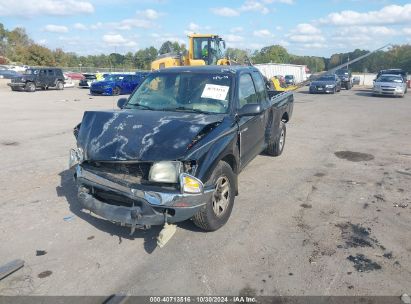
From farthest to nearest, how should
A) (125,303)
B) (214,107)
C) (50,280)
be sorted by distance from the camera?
(214,107), (50,280), (125,303)

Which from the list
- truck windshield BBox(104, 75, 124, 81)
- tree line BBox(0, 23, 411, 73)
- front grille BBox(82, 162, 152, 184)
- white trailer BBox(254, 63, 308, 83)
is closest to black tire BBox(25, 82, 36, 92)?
truck windshield BBox(104, 75, 124, 81)

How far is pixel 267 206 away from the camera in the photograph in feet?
17.1

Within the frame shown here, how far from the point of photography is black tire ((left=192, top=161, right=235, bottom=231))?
4.06 meters

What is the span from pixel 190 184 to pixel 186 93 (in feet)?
6.25

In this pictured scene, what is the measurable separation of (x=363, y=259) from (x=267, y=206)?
164 cm

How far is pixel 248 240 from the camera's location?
4.20 metres

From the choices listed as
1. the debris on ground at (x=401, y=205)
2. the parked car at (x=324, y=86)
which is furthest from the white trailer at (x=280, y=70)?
the debris on ground at (x=401, y=205)

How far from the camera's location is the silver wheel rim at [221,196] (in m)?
4.28

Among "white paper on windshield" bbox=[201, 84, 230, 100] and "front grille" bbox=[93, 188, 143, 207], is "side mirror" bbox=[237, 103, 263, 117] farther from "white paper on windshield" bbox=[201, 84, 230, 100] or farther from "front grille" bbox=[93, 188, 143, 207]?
"front grille" bbox=[93, 188, 143, 207]

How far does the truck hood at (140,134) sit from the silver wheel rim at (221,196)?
655mm

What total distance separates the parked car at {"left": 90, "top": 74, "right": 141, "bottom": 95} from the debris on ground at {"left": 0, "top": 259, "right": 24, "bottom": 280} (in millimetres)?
21287

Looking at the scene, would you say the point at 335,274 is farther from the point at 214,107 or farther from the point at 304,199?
the point at 214,107

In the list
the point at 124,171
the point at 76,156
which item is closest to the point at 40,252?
the point at 76,156

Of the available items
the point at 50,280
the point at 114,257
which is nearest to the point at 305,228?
the point at 114,257
